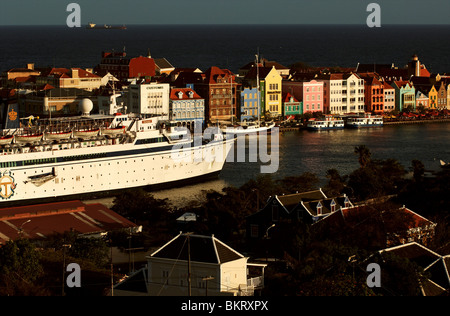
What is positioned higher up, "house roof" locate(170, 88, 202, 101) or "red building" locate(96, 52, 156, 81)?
"red building" locate(96, 52, 156, 81)

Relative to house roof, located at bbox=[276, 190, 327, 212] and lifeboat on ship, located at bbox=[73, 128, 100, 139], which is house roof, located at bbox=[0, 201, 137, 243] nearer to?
house roof, located at bbox=[276, 190, 327, 212]

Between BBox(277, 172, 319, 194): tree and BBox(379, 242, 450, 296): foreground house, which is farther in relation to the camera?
BBox(277, 172, 319, 194): tree

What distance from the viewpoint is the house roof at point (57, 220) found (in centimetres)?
2059

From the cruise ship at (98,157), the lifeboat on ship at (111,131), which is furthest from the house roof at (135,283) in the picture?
the lifeboat on ship at (111,131)

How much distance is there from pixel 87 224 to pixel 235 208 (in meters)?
3.12

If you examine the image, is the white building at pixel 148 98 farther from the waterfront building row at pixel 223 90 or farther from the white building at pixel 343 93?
the white building at pixel 343 93

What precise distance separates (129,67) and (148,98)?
1180cm

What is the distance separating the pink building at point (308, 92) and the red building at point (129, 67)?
6710 mm

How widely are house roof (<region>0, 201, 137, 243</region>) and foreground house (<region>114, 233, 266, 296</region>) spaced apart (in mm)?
6199

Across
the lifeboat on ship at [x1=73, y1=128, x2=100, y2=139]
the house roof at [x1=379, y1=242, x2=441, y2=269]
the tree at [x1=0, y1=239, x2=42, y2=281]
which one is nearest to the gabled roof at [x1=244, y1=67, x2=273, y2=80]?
the lifeboat on ship at [x1=73, y1=128, x2=100, y2=139]

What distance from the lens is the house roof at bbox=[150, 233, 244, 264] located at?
553 inches

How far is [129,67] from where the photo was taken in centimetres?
4894
